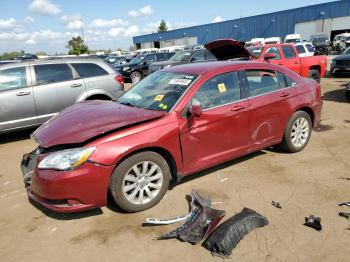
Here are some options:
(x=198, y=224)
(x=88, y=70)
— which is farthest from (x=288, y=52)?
(x=198, y=224)

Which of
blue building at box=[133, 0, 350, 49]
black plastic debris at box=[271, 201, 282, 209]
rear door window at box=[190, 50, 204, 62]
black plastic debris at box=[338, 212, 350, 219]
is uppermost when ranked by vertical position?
blue building at box=[133, 0, 350, 49]

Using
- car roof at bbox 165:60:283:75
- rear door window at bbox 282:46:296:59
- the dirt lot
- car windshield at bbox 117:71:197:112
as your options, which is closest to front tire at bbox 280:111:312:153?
the dirt lot

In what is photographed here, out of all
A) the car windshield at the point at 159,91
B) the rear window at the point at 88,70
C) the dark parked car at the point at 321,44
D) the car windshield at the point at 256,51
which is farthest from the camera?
the dark parked car at the point at 321,44

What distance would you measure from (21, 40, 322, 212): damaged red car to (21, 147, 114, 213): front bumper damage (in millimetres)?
10

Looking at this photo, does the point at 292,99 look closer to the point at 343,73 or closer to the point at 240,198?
the point at 240,198

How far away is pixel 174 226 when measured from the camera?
11.8 ft

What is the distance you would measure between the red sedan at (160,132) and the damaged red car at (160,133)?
0.01 m

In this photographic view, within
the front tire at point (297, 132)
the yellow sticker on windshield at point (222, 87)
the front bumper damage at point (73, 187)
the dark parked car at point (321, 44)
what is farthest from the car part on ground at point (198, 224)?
the dark parked car at point (321, 44)

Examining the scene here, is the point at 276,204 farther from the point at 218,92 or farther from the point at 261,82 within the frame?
the point at 261,82

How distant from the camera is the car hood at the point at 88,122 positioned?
3.63m

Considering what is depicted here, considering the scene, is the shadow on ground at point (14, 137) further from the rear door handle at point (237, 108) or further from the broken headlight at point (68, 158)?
the rear door handle at point (237, 108)

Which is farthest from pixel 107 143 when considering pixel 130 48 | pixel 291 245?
pixel 130 48

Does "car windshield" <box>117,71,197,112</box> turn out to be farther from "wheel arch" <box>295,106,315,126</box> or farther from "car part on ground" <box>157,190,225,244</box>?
"wheel arch" <box>295,106,315,126</box>

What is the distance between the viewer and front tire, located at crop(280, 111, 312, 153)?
5.36 meters
